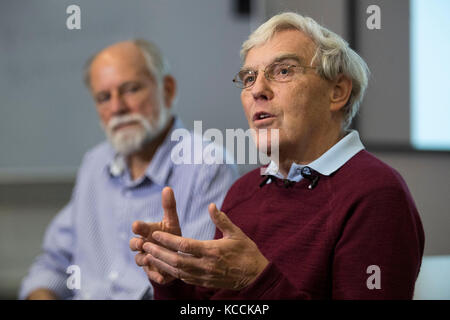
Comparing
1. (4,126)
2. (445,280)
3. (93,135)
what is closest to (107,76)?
(445,280)

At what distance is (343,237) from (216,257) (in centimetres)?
16

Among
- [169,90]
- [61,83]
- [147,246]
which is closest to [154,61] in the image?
[169,90]

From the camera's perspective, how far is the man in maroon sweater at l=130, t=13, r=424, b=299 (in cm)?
58

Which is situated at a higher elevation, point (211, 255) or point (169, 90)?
point (169, 90)

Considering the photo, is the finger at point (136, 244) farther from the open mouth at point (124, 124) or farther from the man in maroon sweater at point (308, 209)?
the open mouth at point (124, 124)

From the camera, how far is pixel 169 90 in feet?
3.62

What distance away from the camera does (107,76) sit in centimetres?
103

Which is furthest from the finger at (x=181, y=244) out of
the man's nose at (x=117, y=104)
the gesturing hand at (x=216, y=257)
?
the man's nose at (x=117, y=104)

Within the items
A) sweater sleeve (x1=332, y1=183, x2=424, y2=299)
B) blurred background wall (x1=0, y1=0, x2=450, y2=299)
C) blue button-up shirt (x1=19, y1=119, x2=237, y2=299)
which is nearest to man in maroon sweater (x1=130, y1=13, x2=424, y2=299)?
sweater sleeve (x1=332, y1=183, x2=424, y2=299)

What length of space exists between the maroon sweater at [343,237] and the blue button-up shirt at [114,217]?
0.62ft

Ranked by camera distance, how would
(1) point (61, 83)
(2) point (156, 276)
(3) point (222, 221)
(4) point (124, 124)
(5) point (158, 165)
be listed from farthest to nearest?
(1) point (61, 83) → (4) point (124, 124) → (5) point (158, 165) → (2) point (156, 276) → (3) point (222, 221)

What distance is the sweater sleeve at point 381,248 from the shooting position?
58cm

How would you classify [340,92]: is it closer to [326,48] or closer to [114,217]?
[326,48]
